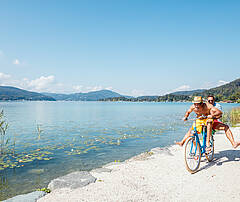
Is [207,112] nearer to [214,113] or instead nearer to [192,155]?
[214,113]

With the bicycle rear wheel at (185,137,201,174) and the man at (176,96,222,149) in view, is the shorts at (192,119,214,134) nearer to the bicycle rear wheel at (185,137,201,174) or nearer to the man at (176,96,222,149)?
the man at (176,96,222,149)

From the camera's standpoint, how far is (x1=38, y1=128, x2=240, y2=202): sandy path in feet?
16.1

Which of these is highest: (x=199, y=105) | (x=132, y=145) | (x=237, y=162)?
(x=199, y=105)

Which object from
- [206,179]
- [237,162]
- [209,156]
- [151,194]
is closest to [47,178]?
[151,194]

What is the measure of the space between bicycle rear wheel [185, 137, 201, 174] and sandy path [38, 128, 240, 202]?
24 centimetres

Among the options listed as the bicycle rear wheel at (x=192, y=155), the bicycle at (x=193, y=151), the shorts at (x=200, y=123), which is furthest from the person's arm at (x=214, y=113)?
the bicycle rear wheel at (x=192, y=155)

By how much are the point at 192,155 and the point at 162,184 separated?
5.46 ft

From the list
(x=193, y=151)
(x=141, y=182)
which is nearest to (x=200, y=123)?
(x=193, y=151)

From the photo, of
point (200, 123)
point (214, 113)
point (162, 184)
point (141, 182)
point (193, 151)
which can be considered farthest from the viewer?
point (200, 123)

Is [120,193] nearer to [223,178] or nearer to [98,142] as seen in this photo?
[223,178]

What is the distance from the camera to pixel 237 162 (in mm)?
7281

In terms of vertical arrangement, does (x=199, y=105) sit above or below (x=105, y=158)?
above

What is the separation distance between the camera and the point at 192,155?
21.7 ft

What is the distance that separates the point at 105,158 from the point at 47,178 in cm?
346
